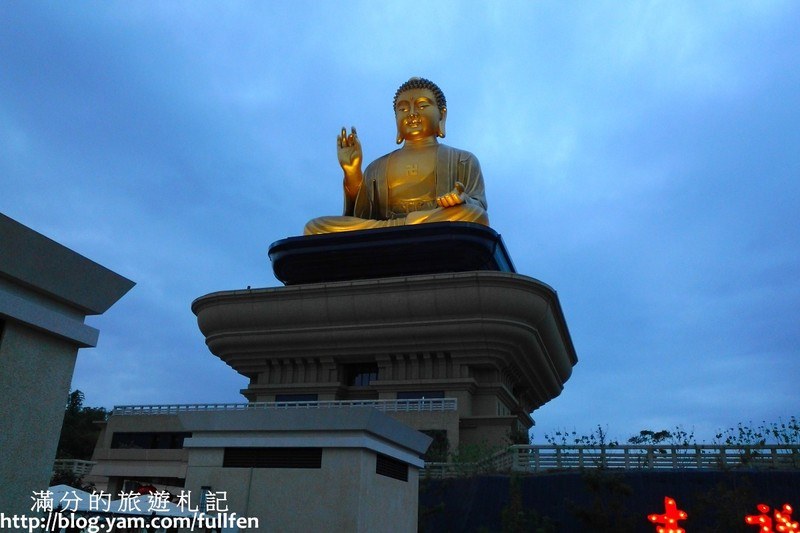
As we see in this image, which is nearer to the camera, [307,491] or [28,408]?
[28,408]

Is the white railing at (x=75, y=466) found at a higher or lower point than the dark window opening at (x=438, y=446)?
lower

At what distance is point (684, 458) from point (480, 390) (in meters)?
9.88

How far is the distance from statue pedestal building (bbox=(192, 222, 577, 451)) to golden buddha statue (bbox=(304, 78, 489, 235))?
1.65m

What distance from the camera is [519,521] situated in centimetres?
1258

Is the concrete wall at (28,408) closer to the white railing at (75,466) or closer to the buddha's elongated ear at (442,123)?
the white railing at (75,466)

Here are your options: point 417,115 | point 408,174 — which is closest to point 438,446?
point 408,174

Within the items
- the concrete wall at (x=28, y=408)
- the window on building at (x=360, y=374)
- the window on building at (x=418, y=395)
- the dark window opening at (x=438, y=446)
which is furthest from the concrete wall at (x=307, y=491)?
the window on building at (x=360, y=374)

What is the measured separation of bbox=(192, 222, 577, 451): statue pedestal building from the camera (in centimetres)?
2209

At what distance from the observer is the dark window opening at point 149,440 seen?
2259cm

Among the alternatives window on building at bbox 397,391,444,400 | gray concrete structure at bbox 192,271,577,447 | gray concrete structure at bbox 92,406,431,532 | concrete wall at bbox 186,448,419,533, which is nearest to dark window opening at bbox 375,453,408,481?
gray concrete structure at bbox 92,406,431,532

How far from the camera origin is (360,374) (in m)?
25.5

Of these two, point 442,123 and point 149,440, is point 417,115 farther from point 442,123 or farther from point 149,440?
point 149,440

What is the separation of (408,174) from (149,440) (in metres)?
14.1

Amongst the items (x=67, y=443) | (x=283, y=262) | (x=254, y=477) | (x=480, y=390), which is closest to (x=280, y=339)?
(x=283, y=262)
